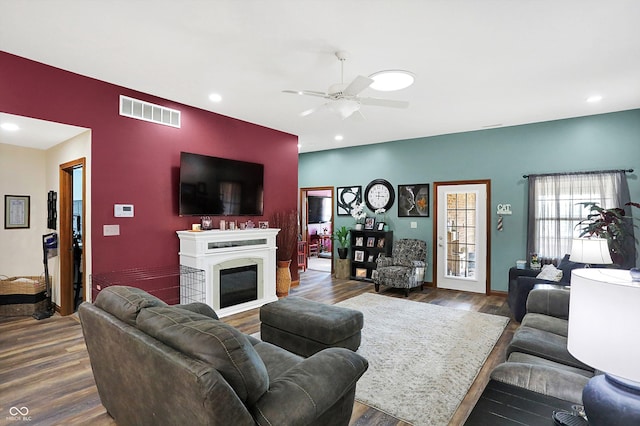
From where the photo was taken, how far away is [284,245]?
5859 millimetres

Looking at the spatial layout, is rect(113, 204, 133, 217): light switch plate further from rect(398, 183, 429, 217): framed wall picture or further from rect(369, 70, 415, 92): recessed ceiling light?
rect(398, 183, 429, 217): framed wall picture

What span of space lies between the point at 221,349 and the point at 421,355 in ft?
8.37

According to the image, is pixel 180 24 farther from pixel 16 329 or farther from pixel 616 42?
pixel 16 329

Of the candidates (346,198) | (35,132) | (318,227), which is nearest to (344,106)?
(35,132)

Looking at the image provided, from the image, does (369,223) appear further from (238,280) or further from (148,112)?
(148,112)

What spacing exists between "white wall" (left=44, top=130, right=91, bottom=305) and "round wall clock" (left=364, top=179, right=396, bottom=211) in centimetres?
504

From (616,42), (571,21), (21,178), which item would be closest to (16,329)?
(21,178)

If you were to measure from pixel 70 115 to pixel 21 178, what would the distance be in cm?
197

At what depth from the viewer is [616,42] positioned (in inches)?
111

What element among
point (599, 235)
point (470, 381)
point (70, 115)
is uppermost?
point (70, 115)

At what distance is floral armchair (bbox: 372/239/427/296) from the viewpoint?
5.69 metres

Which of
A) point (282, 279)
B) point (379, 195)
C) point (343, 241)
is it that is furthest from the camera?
point (343, 241)

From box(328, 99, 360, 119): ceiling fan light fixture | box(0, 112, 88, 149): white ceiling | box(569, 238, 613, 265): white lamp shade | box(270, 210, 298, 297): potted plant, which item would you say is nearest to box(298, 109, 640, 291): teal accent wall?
box(569, 238, 613, 265): white lamp shade

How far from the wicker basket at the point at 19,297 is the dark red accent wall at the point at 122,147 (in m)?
1.33
